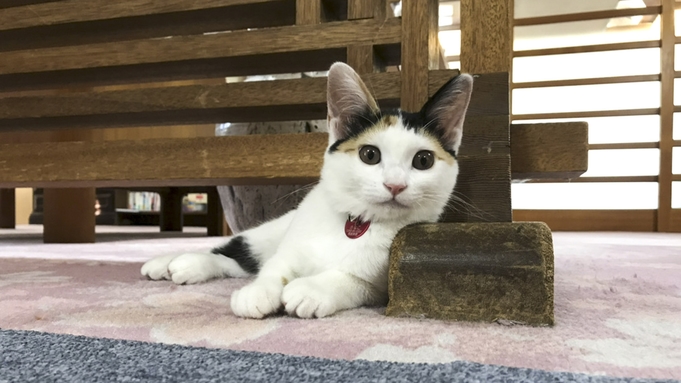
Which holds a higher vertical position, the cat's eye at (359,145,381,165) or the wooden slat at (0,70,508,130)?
the wooden slat at (0,70,508,130)

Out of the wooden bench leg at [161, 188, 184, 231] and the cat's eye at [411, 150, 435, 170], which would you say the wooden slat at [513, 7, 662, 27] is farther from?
the cat's eye at [411, 150, 435, 170]

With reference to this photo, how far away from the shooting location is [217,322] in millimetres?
788

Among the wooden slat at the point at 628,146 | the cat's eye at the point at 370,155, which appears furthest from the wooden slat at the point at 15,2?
the wooden slat at the point at 628,146

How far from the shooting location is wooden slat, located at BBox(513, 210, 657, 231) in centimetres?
446

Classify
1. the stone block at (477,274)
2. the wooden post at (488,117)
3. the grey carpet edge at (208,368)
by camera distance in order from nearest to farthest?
1. the grey carpet edge at (208,368)
2. the stone block at (477,274)
3. the wooden post at (488,117)

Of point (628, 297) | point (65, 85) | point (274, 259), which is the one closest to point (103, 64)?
point (65, 85)

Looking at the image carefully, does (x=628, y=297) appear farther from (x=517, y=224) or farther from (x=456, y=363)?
(x=456, y=363)

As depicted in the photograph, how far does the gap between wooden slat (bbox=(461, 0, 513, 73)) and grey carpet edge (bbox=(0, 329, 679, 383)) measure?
30.5 inches

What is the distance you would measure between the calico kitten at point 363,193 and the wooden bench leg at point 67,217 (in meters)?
1.99

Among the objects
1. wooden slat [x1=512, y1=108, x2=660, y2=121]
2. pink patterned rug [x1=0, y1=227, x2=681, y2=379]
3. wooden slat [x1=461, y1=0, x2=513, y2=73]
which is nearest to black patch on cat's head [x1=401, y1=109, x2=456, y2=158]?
wooden slat [x1=461, y1=0, x2=513, y2=73]

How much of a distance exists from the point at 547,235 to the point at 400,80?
530 mm

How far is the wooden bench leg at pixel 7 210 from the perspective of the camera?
4402mm

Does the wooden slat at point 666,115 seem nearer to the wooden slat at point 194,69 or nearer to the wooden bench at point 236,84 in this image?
the wooden bench at point 236,84

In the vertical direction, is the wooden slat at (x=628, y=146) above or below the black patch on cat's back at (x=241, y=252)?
above
